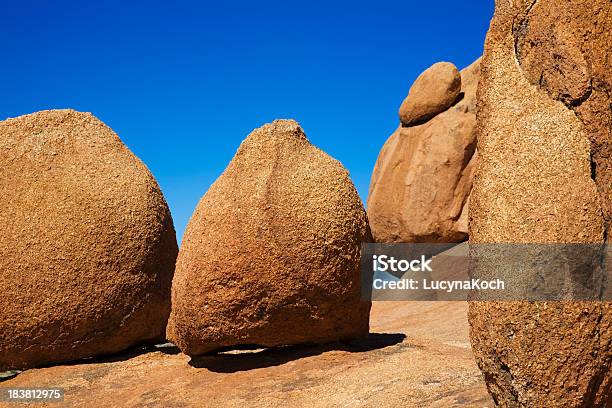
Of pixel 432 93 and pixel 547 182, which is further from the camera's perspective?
pixel 432 93

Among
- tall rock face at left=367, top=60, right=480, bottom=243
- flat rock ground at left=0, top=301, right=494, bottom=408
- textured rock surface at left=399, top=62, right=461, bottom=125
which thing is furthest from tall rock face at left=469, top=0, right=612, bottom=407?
textured rock surface at left=399, top=62, right=461, bottom=125

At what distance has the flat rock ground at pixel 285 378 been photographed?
17.0 ft

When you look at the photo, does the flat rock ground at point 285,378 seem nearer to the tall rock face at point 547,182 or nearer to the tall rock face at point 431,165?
the tall rock face at point 547,182

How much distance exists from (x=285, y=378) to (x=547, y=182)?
3.15m

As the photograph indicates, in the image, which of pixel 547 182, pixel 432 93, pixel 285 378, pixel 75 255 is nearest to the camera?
pixel 547 182

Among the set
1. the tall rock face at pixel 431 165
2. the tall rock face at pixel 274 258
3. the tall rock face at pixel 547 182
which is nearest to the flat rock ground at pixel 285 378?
the tall rock face at pixel 274 258

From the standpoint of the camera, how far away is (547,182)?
12.5ft

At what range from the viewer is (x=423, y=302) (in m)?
14.2

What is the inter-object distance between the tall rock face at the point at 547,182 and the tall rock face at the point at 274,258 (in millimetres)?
2271

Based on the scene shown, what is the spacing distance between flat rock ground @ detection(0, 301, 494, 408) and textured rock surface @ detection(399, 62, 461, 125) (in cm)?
1007

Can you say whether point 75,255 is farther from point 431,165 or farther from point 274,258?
point 431,165

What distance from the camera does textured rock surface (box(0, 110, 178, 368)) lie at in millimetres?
7383

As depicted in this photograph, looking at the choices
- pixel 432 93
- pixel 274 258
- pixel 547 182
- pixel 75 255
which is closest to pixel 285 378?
pixel 274 258

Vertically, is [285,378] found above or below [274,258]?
A: below
